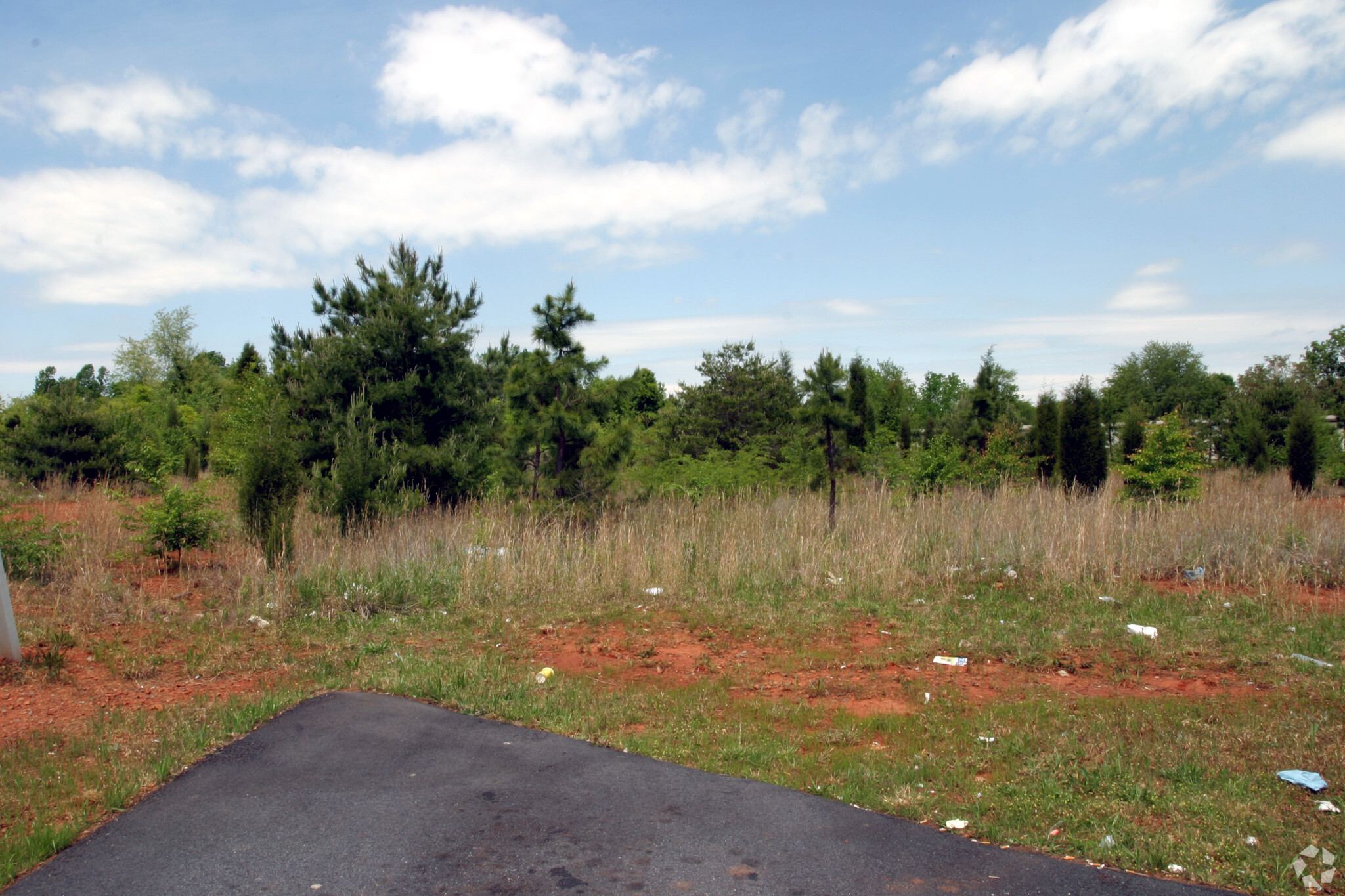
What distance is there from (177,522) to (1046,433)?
753 inches

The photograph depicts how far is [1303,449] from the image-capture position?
19.9m

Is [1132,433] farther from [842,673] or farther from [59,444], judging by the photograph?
[59,444]

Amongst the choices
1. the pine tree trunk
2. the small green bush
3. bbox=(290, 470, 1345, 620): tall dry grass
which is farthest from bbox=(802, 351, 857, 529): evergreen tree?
the small green bush

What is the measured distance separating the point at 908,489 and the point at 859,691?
31.6 ft

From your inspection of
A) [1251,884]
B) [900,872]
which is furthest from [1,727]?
[1251,884]

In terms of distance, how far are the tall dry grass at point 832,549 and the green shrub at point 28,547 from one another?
114 inches

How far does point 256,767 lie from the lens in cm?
461

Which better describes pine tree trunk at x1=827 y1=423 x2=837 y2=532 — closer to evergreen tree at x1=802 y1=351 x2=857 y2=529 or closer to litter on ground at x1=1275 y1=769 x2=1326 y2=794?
evergreen tree at x1=802 y1=351 x2=857 y2=529

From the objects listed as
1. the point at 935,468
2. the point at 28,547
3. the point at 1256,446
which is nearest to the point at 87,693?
the point at 28,547

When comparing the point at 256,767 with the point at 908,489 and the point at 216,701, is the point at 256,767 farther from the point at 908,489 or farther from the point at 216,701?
the point at 908,489

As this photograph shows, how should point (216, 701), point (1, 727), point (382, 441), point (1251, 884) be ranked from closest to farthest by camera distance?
point (1251, 884), point (1, 727), point (216, 701), point (382, 441)

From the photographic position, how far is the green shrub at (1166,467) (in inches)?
523

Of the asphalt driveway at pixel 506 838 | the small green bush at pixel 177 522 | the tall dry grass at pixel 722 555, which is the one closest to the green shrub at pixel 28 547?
the tall dry grass at pixel 722 555

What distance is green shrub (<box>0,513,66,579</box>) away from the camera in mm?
9695
